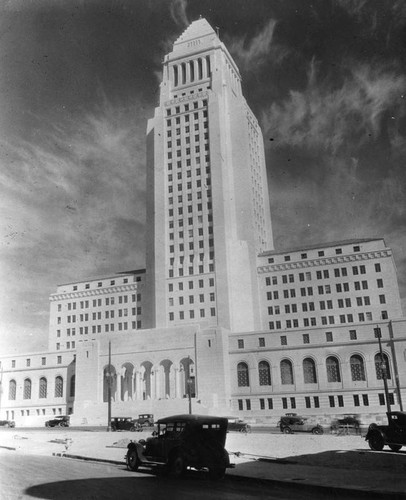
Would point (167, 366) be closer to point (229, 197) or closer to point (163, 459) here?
point (229, 197)

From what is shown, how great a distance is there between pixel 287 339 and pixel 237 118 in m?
46.9

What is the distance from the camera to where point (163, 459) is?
15.8 m

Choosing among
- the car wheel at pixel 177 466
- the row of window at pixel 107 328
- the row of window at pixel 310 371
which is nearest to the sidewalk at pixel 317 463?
the car wheel at pixel 177 466

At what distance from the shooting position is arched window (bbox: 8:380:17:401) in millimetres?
86575

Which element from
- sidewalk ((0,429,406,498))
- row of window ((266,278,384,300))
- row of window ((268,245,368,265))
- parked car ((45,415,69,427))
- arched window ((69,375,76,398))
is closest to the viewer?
sidewalk ((0,429,406,498))

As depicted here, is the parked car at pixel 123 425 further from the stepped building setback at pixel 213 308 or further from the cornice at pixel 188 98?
the cornice at pixel 188 98

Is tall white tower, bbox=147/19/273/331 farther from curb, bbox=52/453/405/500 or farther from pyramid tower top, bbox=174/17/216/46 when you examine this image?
curb, bbox=52/453/405/500

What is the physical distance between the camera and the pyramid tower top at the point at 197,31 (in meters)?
101

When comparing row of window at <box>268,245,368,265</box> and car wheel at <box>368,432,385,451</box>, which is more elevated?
row of window at <box>268,245,368,265</box>

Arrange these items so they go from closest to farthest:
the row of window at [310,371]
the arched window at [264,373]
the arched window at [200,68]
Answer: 1. the row of window at [310,371]
2. the arched window at [264,373]
3. the arched window at [200,68]

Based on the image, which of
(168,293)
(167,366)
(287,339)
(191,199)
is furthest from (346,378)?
(191,199)

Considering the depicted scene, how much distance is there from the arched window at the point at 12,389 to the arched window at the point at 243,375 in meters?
41.6

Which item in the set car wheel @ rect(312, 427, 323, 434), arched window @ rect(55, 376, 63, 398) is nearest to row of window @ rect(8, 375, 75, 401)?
arched window @ rect(55, 376, 63, 398)

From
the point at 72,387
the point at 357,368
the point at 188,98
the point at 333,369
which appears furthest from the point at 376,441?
the point at 188,98
